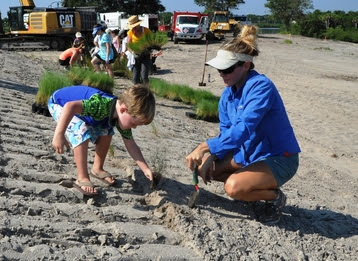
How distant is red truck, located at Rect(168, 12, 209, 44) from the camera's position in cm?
3123

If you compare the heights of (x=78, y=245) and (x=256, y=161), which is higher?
(x=256, y=161)

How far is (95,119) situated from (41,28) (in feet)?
71.2

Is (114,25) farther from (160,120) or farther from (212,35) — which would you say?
(160,120)

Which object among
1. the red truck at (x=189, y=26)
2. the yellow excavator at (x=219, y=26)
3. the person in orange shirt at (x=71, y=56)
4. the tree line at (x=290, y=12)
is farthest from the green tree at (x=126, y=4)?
the person in orange shirt at (x=71, y=56)

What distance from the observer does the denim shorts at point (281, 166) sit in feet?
10.7

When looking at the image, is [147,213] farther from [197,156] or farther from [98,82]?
[98,82]

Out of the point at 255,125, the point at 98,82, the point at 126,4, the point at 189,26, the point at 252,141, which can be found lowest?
the point at 189,26

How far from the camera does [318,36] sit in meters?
49.8

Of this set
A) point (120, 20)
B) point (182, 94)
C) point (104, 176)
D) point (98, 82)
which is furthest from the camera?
point (120, 20)

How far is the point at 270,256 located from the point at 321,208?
121 centimetres

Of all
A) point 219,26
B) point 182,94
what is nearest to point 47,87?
point 182,94

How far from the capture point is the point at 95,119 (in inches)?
129

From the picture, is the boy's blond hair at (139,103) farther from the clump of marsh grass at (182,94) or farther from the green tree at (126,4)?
the green tree at (126,4)

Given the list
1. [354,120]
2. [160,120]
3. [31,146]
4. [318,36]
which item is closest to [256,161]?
[31,146]
